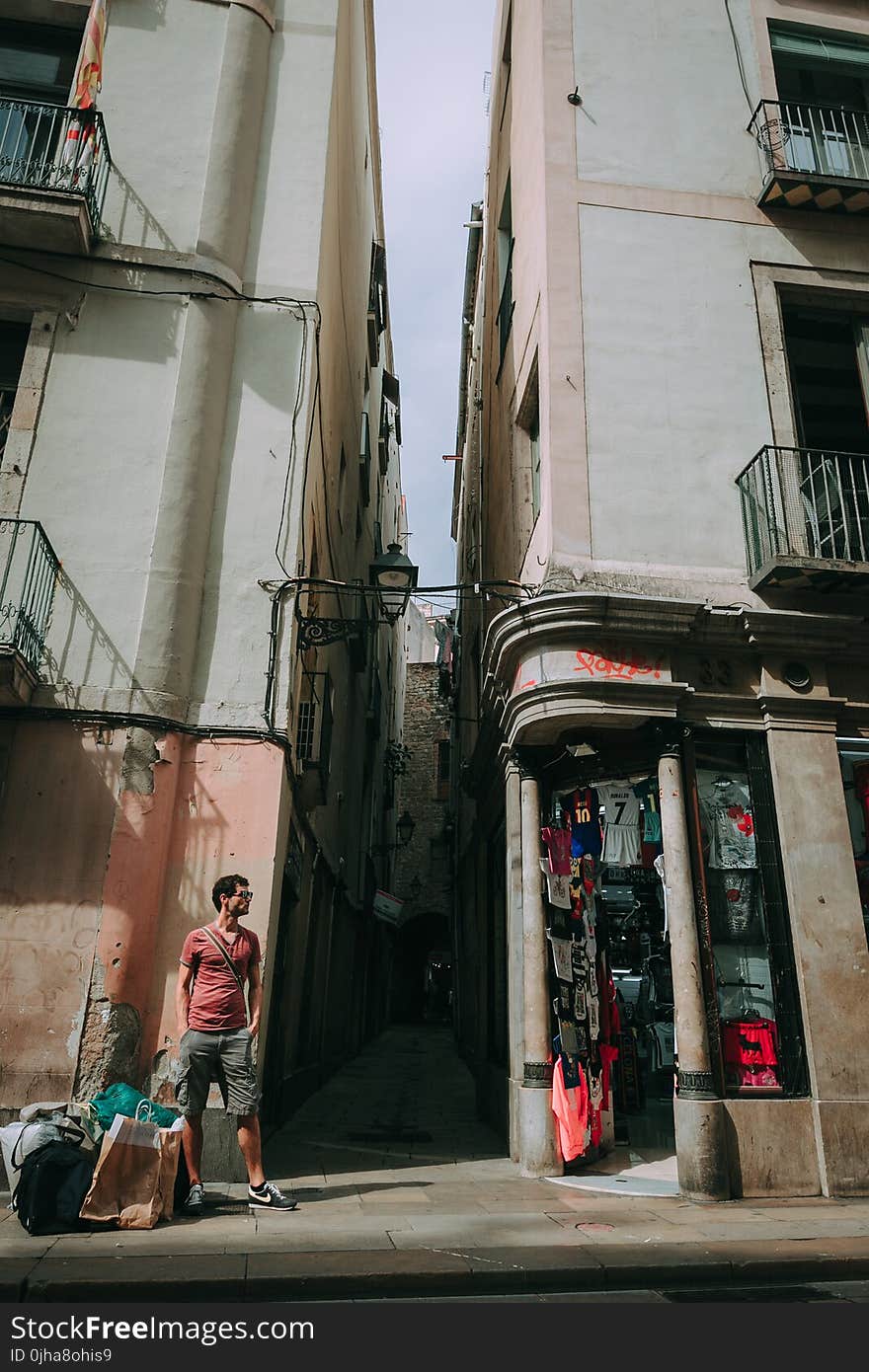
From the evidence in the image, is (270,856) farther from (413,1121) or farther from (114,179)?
(114,179)

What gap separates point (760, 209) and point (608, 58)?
2.48 meters

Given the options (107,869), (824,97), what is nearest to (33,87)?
(107,869)

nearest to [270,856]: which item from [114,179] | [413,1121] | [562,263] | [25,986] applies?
[25,986]

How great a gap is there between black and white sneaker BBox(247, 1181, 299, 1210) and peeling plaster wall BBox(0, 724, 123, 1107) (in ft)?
6.14

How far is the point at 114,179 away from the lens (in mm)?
9445

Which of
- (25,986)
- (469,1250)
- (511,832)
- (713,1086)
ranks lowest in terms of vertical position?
(469,1250)

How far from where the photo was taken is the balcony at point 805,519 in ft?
26.4

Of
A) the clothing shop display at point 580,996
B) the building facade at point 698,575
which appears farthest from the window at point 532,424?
the clothing shop display at point 580,996

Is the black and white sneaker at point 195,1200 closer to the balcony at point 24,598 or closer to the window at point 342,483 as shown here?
the balcony at point 24,598

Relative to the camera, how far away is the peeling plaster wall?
6.91 metres

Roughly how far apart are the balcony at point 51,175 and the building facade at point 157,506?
0.03m

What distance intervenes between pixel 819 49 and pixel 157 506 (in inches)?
377

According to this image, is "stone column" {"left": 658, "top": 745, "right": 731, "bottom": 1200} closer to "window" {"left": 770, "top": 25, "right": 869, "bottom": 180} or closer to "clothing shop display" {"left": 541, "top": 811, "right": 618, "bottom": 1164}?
"clothing shop display" {"left": 541, "top": 811, "right": 618, "bottom": 1164}

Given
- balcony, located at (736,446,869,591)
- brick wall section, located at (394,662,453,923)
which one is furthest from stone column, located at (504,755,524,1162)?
brick wall section, located at (394,662,453,923)
